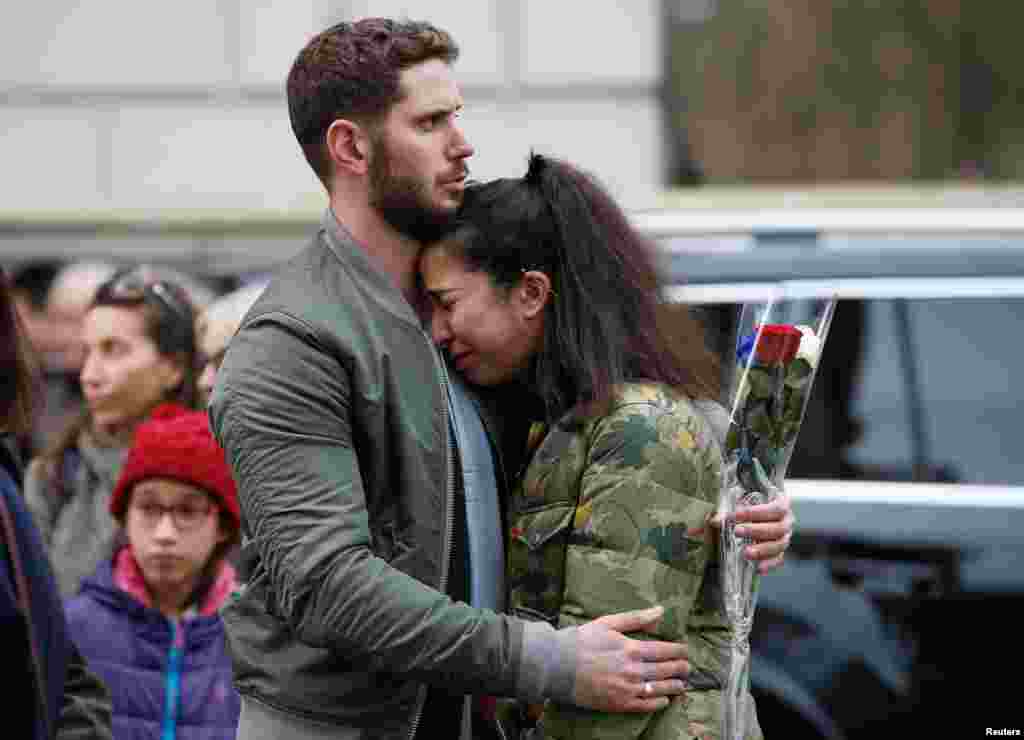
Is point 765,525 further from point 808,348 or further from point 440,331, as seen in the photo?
point 440,331

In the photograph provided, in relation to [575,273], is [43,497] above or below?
below

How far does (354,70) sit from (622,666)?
3.39 ft

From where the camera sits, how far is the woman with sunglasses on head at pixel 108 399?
4477mm

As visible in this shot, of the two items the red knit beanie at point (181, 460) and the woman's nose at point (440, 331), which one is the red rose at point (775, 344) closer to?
the woman's nose at point (440, 331)

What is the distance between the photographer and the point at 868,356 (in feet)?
15.3

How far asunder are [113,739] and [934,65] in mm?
9035

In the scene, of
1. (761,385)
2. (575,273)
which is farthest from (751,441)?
(575,273)

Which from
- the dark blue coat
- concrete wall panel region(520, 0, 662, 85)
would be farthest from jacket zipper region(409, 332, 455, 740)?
concrete wall panel region(520, 0, 662, 85)

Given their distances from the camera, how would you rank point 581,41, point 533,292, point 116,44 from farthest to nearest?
point 116,44 → point 581,41 → point 533,292

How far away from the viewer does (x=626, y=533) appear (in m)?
2.60

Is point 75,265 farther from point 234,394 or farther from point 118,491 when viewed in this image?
point 234,394

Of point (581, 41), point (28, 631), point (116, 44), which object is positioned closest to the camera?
point (28, 631)

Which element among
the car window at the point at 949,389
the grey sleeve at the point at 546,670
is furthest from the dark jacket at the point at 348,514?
the car window at the point at 949,389

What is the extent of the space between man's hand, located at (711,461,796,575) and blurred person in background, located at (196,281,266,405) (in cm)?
177
